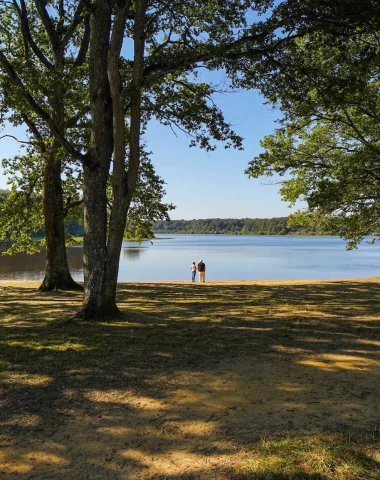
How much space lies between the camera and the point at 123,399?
4.12m

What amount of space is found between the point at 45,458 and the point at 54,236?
41.2 feet

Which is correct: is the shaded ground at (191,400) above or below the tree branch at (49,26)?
below

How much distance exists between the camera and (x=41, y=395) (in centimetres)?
424

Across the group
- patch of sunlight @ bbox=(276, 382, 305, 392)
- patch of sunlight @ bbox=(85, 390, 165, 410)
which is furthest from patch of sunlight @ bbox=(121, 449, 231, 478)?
patch of sunlight @ bbox=(276, 382, 305, 392)

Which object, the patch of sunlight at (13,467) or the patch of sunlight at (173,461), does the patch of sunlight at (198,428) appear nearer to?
the patch of sunlight at (173,461)

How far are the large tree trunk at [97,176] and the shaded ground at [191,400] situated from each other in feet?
2.31

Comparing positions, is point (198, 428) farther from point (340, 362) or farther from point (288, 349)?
point (288, 349)

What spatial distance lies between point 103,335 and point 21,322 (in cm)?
259

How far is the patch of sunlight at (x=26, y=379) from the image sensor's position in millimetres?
4582

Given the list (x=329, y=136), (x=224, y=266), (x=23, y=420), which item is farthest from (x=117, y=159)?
(x=224, y=266)

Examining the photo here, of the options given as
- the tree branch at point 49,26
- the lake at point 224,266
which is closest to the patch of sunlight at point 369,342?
the tree branch at point 49,26

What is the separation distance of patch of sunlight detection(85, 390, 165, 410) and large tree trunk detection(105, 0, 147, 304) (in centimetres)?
397

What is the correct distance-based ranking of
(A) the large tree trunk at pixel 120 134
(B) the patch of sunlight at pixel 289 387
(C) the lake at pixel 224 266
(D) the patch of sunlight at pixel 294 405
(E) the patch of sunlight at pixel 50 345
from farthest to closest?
(C) the lake at pixel 224 266 → (A) the large tree trunk at pixel 120 134 → (E) the patch of sunlight at pixel 50 345 → (B) the patch of sunlight at pixel 289 387 → (D) the patch of sunlight at pixel 294 405

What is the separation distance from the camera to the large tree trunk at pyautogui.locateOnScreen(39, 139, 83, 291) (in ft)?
48.0
